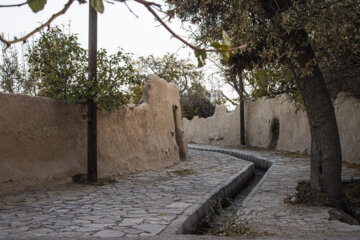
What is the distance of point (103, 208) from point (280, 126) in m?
13.2

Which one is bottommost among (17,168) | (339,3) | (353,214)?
(353,214)

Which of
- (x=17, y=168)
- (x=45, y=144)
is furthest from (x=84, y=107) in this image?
(x=17, y=168)

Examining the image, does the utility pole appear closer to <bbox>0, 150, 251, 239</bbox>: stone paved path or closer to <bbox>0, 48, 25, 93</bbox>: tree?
<bbox>0, 150, 251, 239</bbox>: stone paved path

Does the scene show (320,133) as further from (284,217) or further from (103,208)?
(103,208)

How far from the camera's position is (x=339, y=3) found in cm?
543

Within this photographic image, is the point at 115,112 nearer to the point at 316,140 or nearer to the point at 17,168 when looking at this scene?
the point at 17,168

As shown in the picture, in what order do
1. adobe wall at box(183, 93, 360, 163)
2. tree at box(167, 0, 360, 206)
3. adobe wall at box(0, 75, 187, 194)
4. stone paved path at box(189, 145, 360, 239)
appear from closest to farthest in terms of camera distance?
1. stone paved path at box(189, 145, 360, 239)
2. tree at box(167, 0, 360, 206)
3. adobe wall at box(0, 75, 187, 194)
4. adobe wall at box(183, 93, 360, 163)

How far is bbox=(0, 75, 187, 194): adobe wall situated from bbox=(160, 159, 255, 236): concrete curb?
9.12 ft

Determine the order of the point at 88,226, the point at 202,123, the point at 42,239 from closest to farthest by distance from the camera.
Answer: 1. the point at 42,239
2. the point at 88,226
3. the point at 202,123

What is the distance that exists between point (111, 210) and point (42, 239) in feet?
5.46

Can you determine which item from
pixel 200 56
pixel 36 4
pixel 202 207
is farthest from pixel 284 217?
pixel 36 4

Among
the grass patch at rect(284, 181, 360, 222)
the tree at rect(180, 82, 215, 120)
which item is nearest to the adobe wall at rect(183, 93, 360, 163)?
the tree at rect(180, 82, 215, 120)

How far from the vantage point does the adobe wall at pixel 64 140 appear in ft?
22.5

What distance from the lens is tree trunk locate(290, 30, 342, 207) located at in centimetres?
584
